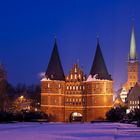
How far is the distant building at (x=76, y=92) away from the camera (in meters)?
127

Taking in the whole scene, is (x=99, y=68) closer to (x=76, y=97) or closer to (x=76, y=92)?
(x=76, y=92)

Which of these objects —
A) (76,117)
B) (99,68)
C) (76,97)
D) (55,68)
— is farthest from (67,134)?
(76,117)

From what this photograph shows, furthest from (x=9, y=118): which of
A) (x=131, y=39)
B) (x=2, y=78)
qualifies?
(x=131, y=39)

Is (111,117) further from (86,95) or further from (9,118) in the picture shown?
(86,95)

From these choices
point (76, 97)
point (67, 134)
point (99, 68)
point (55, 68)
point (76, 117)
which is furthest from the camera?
point (76, 117)

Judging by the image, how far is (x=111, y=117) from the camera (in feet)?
265

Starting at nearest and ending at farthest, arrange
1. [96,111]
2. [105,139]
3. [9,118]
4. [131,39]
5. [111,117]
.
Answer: [105,139] < [9,118] < [111,117] < [96,111] < [131,39]

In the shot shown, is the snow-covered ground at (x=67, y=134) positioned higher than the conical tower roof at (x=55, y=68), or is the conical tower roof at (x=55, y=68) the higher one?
the conical tower roof at (x=55, y=68)

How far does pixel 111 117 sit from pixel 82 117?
171 ft

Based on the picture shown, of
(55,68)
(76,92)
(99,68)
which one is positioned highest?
(55,68)

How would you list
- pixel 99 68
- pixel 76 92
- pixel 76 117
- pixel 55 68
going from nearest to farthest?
pixel 99 68, pixel 55 68, pixel 76 92, pixel 76 117

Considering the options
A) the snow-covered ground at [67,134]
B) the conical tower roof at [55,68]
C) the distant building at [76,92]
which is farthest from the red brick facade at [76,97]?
the snow-covered ground at [67,134]

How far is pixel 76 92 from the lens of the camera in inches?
5295

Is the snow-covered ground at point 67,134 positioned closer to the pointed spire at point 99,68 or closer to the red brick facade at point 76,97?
the red brick facade at point 76,97
